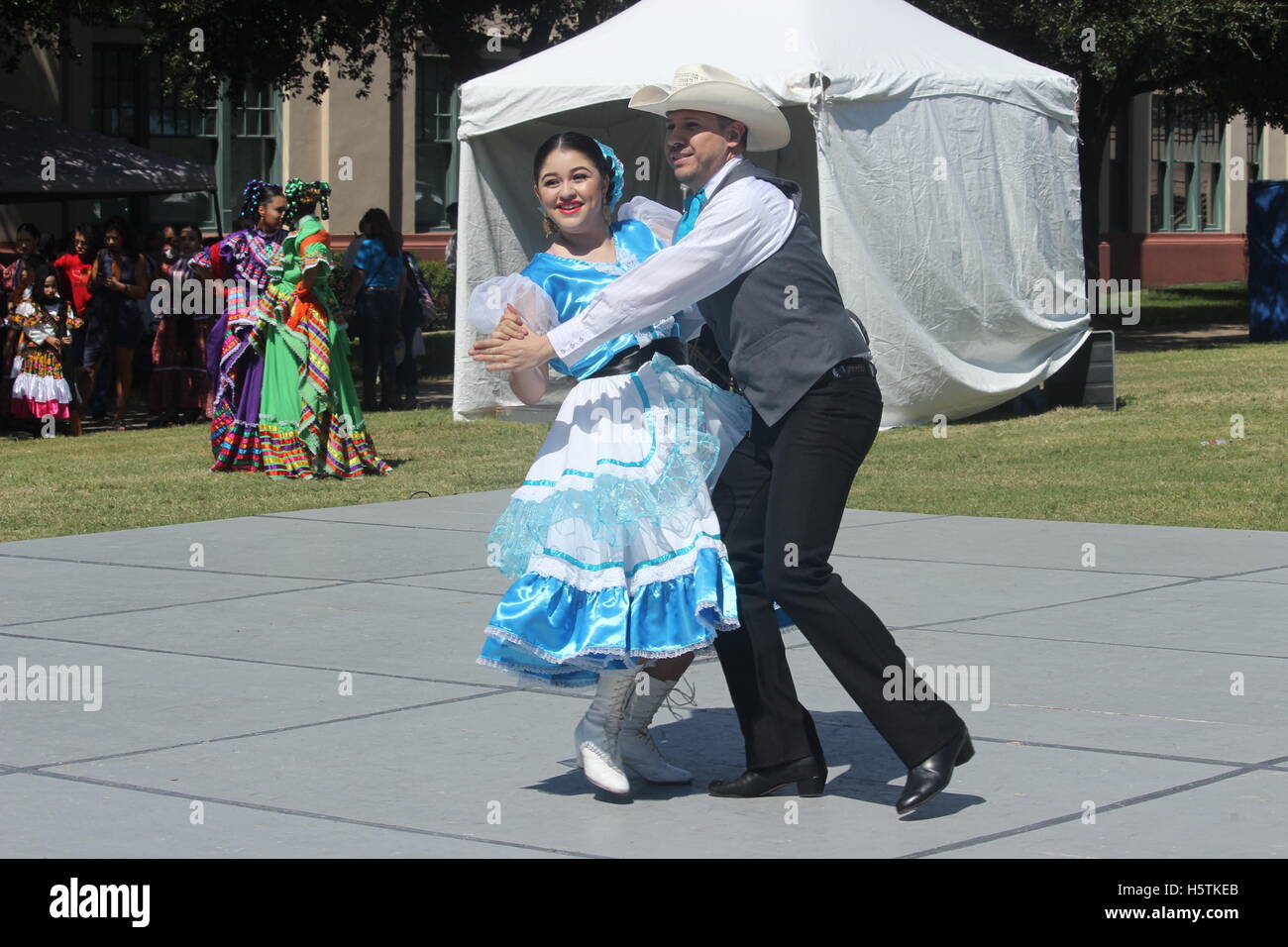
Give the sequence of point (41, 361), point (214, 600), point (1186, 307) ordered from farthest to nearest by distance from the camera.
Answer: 1. point (1186, 307)
2. point (41, 361)
3. point (214, 600)

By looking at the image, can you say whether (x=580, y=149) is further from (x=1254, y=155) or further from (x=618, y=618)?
(x=1254, y=155)

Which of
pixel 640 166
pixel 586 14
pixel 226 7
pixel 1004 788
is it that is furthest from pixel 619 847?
pixel 586 14

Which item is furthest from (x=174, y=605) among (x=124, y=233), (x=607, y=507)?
(x=124, y=233)

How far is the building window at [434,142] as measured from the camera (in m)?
32.0

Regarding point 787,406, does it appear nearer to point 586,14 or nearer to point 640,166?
point 640,166

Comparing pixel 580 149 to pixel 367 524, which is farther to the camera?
pixel 367 524

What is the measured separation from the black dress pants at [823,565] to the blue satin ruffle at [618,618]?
152mm

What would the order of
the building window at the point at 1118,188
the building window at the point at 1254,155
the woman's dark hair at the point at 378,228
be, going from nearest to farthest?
the woman's dark hair at the point at 378,228 < the building window at the point at 1118,188 < the building window at the point at 1254,155

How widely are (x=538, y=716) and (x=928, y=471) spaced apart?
24.0 feet

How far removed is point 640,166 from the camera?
1884 cm

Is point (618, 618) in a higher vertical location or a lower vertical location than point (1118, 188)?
lower

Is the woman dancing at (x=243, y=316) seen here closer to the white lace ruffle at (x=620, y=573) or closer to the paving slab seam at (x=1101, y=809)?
the white lace ruffle at (x=620, y=573)

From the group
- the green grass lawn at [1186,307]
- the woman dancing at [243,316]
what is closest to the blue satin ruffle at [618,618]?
the woman dancing at [243,316]

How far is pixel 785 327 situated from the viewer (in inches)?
193
